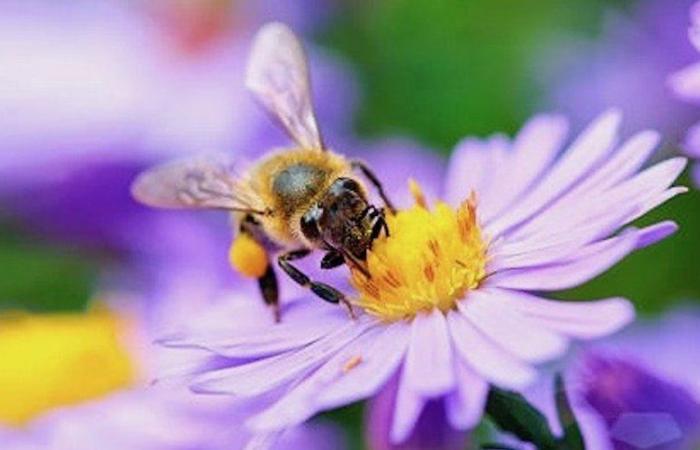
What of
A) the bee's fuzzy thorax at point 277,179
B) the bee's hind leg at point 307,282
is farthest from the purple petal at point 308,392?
the bee's fuzzy thorax at point 277,179

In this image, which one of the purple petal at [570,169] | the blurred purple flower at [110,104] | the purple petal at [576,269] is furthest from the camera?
the blurred purple flower at [110,104]

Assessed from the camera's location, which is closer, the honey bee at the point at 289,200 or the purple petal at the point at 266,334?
the purple petal at the point at 266,334

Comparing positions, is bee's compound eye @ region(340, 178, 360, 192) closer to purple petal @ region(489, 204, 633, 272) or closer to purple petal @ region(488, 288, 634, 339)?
purple petal @ region(489, 204, 633, 272)

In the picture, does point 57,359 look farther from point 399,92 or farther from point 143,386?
point 399,92

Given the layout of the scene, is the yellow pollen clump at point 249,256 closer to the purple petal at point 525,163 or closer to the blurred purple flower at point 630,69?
A: the purple petal at point 525,163

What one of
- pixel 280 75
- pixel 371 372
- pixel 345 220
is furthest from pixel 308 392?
pixel 280 75

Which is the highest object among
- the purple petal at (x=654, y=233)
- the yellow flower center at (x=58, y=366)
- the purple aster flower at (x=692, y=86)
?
the purple aster flower at (x=692, y=86)

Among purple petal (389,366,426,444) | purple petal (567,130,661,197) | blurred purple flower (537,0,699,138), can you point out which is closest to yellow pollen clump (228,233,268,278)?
purple petal (567,130,661,197)
